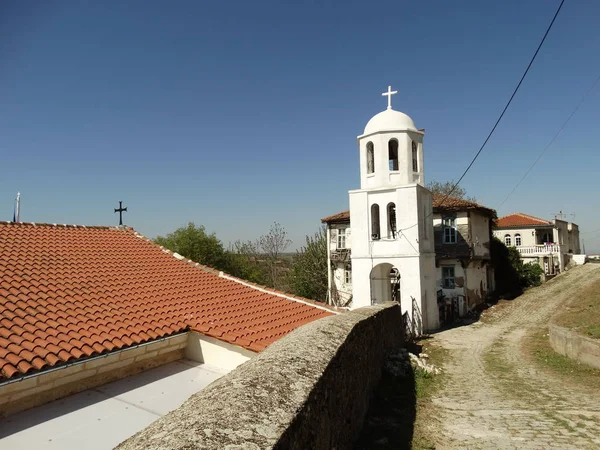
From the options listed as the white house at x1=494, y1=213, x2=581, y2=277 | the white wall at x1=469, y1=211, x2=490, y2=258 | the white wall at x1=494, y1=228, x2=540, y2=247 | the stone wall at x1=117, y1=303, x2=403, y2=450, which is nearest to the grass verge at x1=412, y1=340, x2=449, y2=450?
the stone wall at x1=117, y1=303, x2=403, y2=450

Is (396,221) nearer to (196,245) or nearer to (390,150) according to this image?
(390,150)

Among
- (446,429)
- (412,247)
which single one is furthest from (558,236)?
(446,429)

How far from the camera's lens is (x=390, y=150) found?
70.4ft

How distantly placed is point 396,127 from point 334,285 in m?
14.1

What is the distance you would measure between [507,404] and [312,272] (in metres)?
26.0

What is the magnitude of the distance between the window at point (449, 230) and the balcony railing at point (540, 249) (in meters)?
17.2

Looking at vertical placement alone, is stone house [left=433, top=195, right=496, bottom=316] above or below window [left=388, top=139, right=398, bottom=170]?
below

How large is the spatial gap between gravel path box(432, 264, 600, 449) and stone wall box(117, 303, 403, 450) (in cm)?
192

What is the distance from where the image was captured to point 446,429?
6832mm

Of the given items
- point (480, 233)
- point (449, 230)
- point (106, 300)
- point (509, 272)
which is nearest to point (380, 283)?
point (449, 230)

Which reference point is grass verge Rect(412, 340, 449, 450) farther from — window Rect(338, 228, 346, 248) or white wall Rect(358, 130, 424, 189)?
window Rect(338, 228, 346, 248)

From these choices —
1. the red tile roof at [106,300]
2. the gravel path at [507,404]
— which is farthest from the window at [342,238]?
the red tile roof at [106,300]

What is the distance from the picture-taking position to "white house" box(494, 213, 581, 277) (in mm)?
37375

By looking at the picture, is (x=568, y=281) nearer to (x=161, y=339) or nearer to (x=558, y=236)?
(x=558, y=236)
